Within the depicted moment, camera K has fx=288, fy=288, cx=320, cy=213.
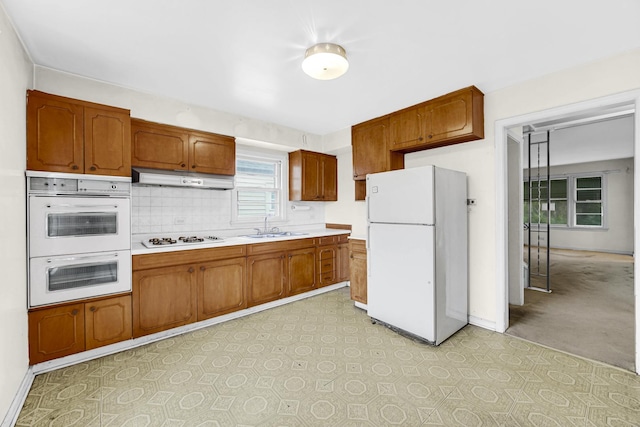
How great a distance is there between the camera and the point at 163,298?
2.83 meters

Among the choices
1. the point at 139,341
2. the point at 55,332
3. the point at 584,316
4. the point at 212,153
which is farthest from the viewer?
the point at 212,153

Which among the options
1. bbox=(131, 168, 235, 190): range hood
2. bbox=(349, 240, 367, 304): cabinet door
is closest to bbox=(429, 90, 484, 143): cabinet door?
bbox=(349, 240, 367, 304): cabinet door

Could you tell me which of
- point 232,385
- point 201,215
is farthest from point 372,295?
point 201,215

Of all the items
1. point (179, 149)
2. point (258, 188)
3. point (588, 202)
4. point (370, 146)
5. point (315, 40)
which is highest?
point (315, 40)

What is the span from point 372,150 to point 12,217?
3.42m

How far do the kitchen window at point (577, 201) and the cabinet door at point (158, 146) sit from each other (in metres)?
8.45

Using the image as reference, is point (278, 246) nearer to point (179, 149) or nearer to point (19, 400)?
point (179, 149)

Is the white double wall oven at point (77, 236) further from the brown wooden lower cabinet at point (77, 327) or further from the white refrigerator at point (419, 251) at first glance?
the white refrigerator at point (419, 251)

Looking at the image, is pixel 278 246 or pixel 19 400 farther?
pixel 278 246

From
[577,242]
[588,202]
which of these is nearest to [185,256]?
[577,242]

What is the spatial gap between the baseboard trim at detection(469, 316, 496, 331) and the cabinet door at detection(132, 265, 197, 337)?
2.97 m

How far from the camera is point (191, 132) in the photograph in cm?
333

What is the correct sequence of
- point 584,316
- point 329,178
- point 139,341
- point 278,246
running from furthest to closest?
point 329,178 < point 278,246 < point 584,316 < point 139,341

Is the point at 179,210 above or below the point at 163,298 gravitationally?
above
